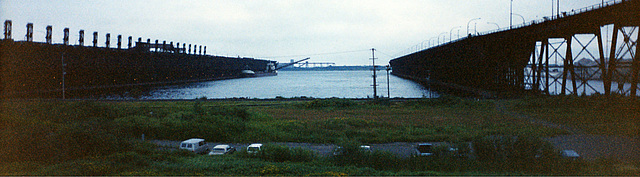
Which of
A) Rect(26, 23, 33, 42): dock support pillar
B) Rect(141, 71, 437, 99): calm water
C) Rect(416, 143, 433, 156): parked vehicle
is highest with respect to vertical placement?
Rect(26, 23, 33, 42): dock support pillar

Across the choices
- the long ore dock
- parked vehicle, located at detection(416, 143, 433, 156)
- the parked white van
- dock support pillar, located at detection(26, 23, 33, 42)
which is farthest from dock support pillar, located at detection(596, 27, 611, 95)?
dock support pillar, located at detection(26, 23, 33, 42)

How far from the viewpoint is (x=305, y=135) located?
66.3 ft

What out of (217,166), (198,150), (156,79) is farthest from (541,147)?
(156,79)

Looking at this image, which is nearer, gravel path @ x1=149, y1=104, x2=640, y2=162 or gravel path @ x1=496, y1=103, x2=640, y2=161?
gravel path @ x1=496, y1=103, x2=640, y2=161

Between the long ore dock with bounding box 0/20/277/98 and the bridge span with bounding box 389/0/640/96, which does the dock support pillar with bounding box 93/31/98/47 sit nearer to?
the long ore dock with bounding box 0/20/277/98

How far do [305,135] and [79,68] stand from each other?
6439 centimetres

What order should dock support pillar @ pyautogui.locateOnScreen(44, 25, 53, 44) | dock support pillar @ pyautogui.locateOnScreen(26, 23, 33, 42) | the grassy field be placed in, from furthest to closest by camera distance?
dock support pillar @ pyautogui.locateOnScreen(44, 25, 53, 44), dock support pillar @ pyautogui.locateOnScreen(26, 23, 33, 42), the grassy field

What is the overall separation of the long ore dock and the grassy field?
23013 mm

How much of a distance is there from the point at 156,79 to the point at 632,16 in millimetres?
96331

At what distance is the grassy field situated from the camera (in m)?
11.2

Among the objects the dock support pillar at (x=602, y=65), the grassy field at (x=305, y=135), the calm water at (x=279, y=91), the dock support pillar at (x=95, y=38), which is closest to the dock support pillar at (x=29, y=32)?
the dock support pillar at (x=95, y=38)

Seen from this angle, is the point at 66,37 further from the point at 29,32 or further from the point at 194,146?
the point at 194,146

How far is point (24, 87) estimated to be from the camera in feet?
175

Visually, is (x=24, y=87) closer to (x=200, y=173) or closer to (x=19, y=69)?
(x=19, y=69)
